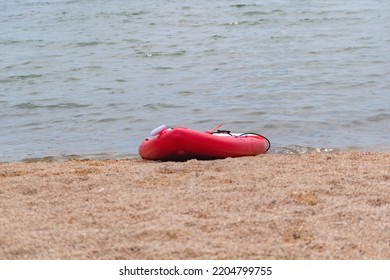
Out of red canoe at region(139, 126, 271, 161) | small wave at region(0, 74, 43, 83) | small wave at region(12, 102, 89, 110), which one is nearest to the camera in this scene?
red canoe at region(139, 126, 271, 161)

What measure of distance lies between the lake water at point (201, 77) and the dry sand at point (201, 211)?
1.73m

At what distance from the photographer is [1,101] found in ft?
34.9

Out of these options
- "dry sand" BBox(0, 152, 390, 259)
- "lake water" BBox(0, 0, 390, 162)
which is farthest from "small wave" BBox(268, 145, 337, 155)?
"dry sand" BBox(0, 152, 390, 259)

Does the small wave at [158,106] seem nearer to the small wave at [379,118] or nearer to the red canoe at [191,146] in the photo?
the small wave at [379,118]

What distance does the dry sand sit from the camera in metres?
3.85

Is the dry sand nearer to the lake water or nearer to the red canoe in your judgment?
the red canoe

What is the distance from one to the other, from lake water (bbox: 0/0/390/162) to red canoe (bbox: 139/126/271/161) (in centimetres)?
78

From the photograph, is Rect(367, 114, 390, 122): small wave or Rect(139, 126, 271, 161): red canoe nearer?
Rect(139, 126, 271, 161): red canoe

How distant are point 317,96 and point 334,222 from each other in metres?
5.58

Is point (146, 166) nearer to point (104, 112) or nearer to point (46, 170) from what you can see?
point (46, 170)

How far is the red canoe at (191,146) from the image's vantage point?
6523mm

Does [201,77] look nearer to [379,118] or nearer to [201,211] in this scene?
[379,118]

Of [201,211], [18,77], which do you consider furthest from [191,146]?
[18,77]

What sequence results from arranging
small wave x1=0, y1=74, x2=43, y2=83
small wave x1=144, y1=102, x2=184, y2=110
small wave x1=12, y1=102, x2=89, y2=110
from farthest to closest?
small wave x1=0, y1=74, x2=43, y2=83, small wave x1=12, y1=102, x2=89, y2=110, small wave x1=144, y1=102, x2=184, y2=110
